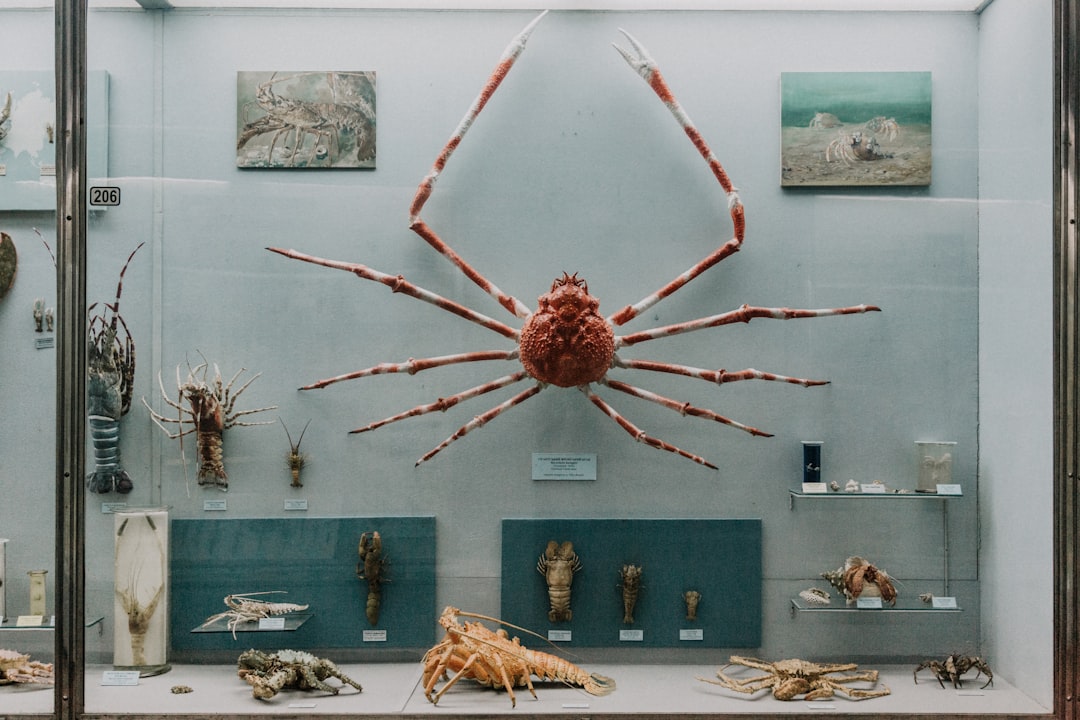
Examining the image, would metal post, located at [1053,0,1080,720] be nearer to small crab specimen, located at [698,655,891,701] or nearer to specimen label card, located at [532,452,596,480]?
small crab specimen, located at [698,655,891,701]

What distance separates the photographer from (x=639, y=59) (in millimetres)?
2932

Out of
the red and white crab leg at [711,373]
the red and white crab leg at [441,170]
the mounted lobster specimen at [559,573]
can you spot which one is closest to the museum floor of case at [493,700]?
the mounted lobster specimen at [559,573]

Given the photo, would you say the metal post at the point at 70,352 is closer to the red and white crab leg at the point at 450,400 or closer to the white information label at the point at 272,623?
the white information label at the point at 272,623

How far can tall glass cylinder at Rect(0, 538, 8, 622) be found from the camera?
Result: 278 cm

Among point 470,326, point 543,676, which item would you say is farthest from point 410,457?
point 543,676

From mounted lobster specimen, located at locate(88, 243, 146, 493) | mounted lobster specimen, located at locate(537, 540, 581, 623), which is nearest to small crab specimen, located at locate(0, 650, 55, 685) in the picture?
mounted lobster specimen, located at locate(88, 243, 146, 493)

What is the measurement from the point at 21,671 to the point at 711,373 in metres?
2.50

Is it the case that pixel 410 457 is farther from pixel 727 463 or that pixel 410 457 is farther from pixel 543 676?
pixel 727 463

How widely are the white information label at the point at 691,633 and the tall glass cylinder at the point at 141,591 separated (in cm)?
178

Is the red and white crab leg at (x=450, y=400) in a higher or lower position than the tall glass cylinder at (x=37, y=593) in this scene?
higher

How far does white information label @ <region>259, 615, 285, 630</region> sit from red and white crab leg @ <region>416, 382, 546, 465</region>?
715mm

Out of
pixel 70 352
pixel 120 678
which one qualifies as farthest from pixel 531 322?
pixel 120 678

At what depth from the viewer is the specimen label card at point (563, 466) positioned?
2.93 meters

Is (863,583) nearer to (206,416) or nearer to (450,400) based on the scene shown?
(450,400)
